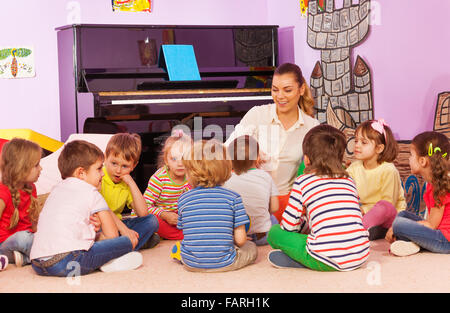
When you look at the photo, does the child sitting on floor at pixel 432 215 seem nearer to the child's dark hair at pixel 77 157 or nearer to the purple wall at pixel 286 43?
the purple wall at pixel 286 43

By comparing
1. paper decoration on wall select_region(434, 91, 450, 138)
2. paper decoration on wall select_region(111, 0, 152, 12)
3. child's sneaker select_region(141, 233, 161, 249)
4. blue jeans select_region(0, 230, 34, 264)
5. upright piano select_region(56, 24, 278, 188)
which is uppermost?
paper decoration on wall select_region(111, 0, 152, 12)

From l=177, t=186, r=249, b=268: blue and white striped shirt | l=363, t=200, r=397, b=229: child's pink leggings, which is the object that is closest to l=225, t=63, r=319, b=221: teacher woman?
l=363, t=200, r=397, b=229: child's pink leggings

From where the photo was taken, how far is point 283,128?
3271 mm

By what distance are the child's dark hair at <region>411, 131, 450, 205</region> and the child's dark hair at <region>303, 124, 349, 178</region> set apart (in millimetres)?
517

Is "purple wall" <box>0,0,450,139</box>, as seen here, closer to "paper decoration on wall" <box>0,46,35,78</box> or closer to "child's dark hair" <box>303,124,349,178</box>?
"paper decoration on wall" <box>0,46,35,78</box>

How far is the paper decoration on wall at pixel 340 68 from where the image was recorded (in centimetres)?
405

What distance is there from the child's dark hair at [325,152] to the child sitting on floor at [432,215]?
0.50m

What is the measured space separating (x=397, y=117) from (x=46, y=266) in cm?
244

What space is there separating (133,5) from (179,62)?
3.23 ft

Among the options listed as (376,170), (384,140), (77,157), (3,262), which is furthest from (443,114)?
(3,262)

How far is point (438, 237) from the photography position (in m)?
2.60

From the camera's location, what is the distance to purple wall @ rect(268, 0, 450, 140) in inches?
135

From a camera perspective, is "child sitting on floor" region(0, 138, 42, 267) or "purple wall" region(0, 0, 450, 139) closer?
"child sitting on floor" region(0, 138, 42, 267)
